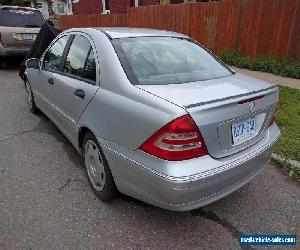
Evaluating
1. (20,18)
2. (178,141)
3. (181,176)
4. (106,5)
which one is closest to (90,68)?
(178,141)

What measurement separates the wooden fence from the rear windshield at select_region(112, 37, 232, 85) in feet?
17.4

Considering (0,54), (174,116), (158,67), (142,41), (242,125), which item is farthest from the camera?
(0,54)

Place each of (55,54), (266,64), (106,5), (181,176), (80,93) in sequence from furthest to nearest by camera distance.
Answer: (106,5), (266,64), (55,54), (80,93), (181,176)

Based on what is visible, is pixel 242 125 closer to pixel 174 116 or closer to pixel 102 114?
pixel 174 116

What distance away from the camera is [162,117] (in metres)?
2.15

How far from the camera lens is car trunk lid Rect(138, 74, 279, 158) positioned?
86.0 inches

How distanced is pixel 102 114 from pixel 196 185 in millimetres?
1033

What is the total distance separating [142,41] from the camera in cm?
316

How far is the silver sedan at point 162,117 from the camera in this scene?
2174mm

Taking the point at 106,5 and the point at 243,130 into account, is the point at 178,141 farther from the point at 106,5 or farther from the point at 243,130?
the point at 106,5

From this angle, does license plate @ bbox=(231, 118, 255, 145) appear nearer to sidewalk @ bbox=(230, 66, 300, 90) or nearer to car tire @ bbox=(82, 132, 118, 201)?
car tire @ bbox=(82, 132, 118, 201)

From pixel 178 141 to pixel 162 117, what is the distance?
0.64ft

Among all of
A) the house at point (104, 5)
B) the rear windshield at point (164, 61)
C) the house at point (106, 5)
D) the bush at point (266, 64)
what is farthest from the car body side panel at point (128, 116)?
the house at point (104, 5)

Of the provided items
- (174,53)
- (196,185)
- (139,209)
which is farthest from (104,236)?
(174,53)
